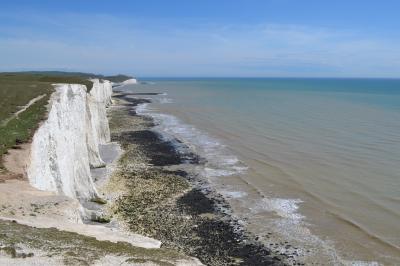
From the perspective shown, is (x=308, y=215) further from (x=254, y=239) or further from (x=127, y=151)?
(x=127, y=151)

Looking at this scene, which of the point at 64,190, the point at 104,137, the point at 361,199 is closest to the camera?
the point at 64,190

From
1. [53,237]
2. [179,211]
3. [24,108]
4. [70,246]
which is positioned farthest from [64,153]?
[70,246]

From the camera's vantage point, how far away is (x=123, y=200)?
23.9 m

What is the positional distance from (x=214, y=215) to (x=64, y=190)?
23.4ft

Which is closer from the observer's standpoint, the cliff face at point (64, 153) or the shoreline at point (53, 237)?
the shoreline at point (53, 237)

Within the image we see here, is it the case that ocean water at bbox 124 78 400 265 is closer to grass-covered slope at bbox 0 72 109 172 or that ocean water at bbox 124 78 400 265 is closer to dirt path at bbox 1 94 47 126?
grass-covered slope at bbox 0 72 109 172

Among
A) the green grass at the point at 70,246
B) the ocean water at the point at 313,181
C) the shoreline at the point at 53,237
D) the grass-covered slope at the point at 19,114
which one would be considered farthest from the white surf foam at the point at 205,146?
the green grass at the point at 70,246

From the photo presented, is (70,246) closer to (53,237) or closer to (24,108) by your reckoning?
Result: (53,237)

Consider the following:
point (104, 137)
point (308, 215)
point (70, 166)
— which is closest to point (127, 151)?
point (104, 137)

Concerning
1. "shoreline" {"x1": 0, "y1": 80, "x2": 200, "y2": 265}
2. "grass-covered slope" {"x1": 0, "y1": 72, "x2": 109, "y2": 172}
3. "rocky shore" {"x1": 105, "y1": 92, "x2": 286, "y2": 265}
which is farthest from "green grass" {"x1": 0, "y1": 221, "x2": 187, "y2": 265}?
"grass-covered slope" {"x1": 0, "y1": 72, "x2": 109, "y2": 172}

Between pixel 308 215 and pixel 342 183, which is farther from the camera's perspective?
pixel 342 183

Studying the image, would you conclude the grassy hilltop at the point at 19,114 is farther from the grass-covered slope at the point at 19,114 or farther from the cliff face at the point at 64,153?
the cliff face at the point at 64,153

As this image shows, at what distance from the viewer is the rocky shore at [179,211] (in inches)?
711

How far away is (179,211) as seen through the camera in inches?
888
